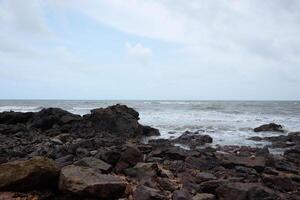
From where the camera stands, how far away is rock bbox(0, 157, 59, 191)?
5.86 meters

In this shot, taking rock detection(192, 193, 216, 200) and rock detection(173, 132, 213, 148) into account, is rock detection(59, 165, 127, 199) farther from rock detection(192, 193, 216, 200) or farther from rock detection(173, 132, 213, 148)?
rock detection(173, 132, 213, 148)

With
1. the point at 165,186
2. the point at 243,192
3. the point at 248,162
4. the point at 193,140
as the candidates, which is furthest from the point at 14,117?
the point at 243,192

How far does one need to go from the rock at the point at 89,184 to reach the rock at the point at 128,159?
232 centimetres

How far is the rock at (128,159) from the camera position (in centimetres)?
850

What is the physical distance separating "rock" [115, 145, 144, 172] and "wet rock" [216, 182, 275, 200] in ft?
9.02

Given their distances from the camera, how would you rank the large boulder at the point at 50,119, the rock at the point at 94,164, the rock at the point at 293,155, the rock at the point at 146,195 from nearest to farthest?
the rock at the point at 146,195 < the rock at the point at 94,164 < the rock at the point at 293,155 < the large boulder at the point at 50,119

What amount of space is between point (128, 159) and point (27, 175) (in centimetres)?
326

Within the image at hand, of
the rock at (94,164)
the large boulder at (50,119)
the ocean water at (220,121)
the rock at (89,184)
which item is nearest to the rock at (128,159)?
the rock at (94,164)

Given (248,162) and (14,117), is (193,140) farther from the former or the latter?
(14,117)

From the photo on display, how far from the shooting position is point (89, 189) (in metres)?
5.66

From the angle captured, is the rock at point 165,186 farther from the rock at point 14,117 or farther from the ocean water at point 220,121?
the rock at point 14,117

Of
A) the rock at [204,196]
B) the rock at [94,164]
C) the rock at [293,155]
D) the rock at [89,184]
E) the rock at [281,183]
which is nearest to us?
the rock at [89,184]

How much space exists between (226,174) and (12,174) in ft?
18.9

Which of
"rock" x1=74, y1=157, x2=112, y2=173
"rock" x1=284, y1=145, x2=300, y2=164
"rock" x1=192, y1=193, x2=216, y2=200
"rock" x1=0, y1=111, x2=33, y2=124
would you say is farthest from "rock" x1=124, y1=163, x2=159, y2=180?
"rock" x1=0, y1=111, x2=33, y2=124
